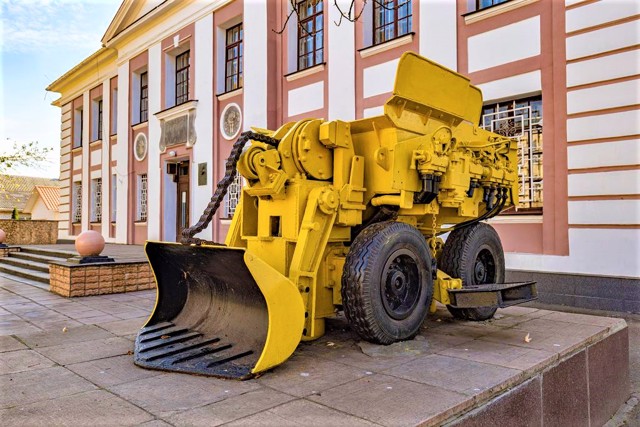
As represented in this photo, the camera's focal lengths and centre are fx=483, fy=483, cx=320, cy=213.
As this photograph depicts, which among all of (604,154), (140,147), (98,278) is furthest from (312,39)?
(140,147)

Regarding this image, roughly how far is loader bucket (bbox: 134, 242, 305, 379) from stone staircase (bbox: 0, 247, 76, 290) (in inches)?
199

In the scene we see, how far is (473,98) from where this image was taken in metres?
5.02

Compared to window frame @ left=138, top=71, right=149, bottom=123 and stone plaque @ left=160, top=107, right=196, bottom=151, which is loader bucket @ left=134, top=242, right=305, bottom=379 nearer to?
stone plaque @ left=160, top=107, right=196, bottom=151

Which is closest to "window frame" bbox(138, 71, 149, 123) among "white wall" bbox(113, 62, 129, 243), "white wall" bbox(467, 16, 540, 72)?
"white wall" bbox(113, 62, 129, 243)

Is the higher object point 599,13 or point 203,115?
point 203,115

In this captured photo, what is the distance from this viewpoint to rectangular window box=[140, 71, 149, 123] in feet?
59.0

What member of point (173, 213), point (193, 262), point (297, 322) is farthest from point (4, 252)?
point (297, 322)

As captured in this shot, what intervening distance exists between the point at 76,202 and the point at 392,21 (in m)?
18.4

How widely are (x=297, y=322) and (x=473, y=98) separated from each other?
316cm

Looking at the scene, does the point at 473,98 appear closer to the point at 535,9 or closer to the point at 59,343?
the point at 535,9

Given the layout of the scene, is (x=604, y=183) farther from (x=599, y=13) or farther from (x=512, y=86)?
(x=599, y=13)

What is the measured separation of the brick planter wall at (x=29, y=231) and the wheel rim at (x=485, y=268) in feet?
60.7

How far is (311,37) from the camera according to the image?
12172 mm

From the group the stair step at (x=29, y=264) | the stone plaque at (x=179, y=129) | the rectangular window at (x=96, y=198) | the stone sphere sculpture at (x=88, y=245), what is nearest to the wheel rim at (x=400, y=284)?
the stone sphere sculpture at (x=88, y=245)
